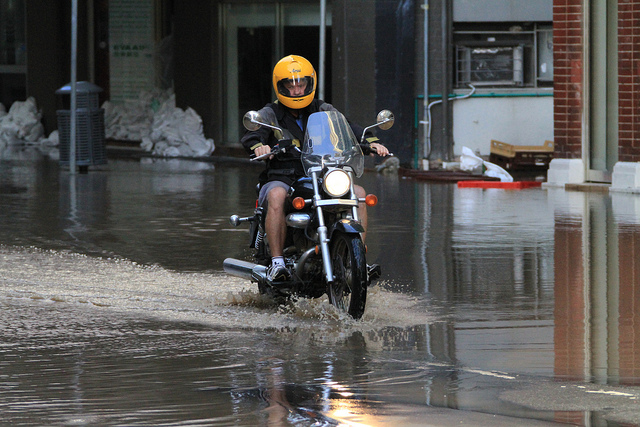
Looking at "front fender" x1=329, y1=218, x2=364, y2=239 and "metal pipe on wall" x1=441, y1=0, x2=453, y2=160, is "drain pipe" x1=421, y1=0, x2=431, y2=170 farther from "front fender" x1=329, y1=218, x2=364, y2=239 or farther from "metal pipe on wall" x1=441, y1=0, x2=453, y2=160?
"front fender" x1=329, y1=218, x2=364, y2=239

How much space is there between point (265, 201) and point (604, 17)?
1134cm

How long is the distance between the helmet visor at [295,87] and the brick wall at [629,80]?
10.1m

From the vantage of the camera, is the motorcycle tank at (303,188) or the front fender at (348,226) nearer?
the front fender at (348,226)

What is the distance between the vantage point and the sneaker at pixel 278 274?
727 cm

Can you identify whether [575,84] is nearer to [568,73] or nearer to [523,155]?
[568,73]

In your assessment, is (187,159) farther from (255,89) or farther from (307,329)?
(307,329)

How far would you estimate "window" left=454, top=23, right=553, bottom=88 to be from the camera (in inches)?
847

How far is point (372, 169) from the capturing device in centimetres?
2191

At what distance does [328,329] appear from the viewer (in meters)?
6.70

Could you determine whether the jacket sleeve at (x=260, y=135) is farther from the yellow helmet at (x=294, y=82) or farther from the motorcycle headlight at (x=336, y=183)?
the motorcycle headlight at (x=336, y=183)

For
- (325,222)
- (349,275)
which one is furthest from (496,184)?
(349,275)

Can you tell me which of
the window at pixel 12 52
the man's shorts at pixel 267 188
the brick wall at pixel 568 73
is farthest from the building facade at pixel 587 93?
the window at pixel 12 52

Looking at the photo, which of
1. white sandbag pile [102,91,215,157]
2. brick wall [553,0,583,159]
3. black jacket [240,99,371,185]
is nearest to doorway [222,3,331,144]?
white sandbag pile [102,91,215,157]

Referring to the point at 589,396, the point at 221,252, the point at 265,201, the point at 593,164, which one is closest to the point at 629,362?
the point at 589,396
